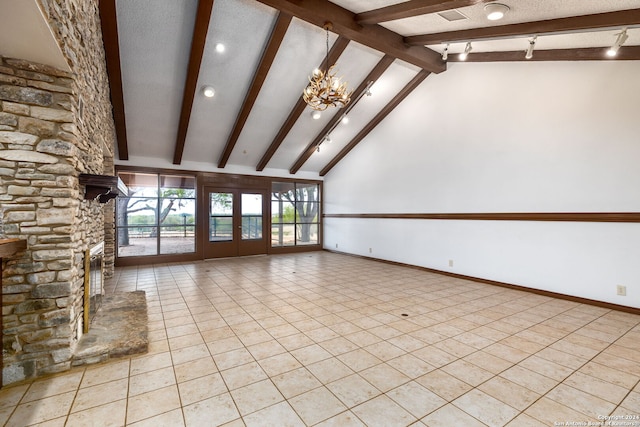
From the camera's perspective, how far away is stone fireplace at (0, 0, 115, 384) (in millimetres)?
2373

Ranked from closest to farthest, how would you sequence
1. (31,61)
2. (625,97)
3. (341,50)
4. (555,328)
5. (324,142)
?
(31,61), (555,328), (625,97), (341,50), (324,142)

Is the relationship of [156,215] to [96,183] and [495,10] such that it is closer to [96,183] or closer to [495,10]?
[96,183]

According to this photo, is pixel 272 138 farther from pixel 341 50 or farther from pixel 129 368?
pixel 129 368

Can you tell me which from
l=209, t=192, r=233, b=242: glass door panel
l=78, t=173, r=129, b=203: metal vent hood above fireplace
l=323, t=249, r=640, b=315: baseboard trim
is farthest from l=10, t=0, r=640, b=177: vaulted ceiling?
l=323, t=249, r=640, b=315: baseboard trim

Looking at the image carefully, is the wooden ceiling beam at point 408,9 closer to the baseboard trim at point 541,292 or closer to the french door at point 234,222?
the baseboard trim at point 541,292

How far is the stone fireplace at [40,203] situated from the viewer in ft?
7.79

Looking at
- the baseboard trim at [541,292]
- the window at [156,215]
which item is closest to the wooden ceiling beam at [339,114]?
the window at [156,215]

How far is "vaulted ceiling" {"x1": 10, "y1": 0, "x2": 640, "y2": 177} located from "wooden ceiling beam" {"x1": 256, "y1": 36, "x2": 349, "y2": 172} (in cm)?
2

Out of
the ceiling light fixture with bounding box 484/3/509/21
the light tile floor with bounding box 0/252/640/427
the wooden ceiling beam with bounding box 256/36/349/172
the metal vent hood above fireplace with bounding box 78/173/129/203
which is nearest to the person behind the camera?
the light tile floor with bounding box 0/252/640/427

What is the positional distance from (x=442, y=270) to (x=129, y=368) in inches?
222

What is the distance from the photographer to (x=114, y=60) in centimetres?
452

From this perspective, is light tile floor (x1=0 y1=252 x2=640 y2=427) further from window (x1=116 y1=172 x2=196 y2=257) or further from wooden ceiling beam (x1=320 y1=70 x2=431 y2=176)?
wooden ceiling beam (x1=320 y1=70 x2=431 y2=176)

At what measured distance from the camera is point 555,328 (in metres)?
3.44

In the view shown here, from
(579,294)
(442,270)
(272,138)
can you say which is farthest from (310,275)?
(579,294)
